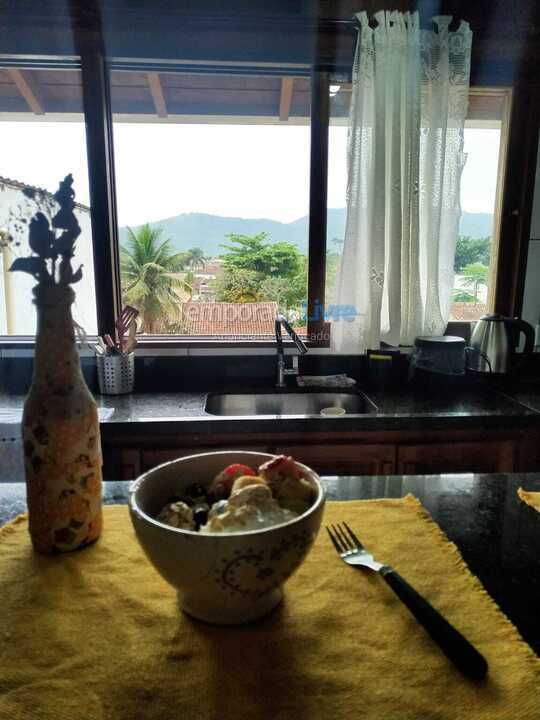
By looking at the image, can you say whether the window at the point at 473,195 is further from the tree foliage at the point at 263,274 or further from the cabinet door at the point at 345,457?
the cabinet door at the point at 345,457

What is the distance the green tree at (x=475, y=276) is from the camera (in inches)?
90.7

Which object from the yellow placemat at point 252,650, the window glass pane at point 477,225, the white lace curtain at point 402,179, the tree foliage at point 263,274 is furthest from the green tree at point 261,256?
the yellow placemat at point 252,650

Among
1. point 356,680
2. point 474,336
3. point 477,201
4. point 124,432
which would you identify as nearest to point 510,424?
point 474,336

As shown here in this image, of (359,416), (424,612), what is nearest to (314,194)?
(359,416)

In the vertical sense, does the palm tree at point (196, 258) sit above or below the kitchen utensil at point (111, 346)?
above

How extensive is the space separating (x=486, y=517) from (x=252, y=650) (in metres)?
0.46

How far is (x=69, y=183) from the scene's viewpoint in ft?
2.12

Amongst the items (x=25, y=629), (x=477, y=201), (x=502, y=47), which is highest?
(x=502, y=47)

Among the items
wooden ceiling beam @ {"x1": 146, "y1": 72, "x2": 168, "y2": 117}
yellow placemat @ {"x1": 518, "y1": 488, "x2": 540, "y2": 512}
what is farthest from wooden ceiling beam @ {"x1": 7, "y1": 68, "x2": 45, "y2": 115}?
yellow placemat @ {"x1": 518, "y1": 488, "x2": 540, "y2": 512}

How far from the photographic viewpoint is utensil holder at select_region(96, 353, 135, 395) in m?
1.91

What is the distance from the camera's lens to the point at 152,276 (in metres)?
2.24

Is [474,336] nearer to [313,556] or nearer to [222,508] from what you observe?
[313,556]

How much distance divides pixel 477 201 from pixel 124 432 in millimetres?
1789

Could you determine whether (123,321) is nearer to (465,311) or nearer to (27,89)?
(27,89)
